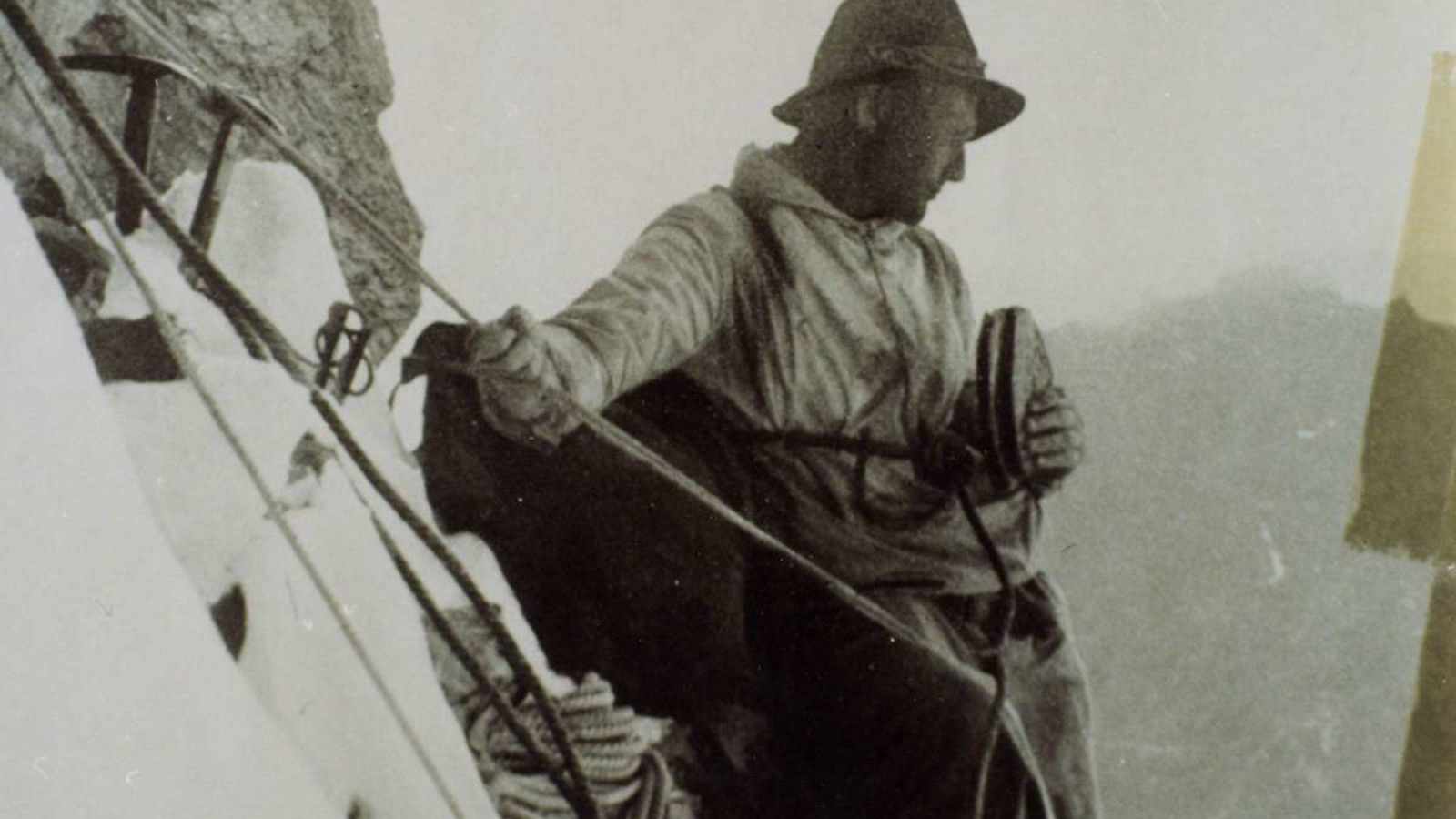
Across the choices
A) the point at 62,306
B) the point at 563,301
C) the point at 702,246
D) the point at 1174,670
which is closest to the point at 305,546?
the point at 62,306

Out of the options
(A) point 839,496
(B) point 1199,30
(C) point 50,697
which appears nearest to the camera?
(C) point 50,697

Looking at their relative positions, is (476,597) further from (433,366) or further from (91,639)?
(91,639)

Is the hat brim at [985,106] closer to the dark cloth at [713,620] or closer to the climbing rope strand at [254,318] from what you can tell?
the dark cloth at [713,620]

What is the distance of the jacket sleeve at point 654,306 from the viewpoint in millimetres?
2035

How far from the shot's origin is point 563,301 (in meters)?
Answer: 2.15

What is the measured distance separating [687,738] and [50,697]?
0.79 m

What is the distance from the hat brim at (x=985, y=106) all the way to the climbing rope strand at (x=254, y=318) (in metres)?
0.79

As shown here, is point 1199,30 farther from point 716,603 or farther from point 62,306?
point 62,306

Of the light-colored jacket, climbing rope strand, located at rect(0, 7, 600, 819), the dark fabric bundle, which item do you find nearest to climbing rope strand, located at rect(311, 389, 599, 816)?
climbing rope strand, located at rect(0, 7, 600, 819)

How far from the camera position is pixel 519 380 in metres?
1.91

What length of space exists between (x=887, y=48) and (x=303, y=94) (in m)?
0.72

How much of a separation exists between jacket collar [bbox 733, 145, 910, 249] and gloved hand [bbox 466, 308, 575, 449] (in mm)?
472

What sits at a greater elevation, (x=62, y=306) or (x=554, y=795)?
(x=62, y=306)

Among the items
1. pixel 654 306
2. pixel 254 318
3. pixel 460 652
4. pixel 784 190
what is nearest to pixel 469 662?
pixel 460 652
